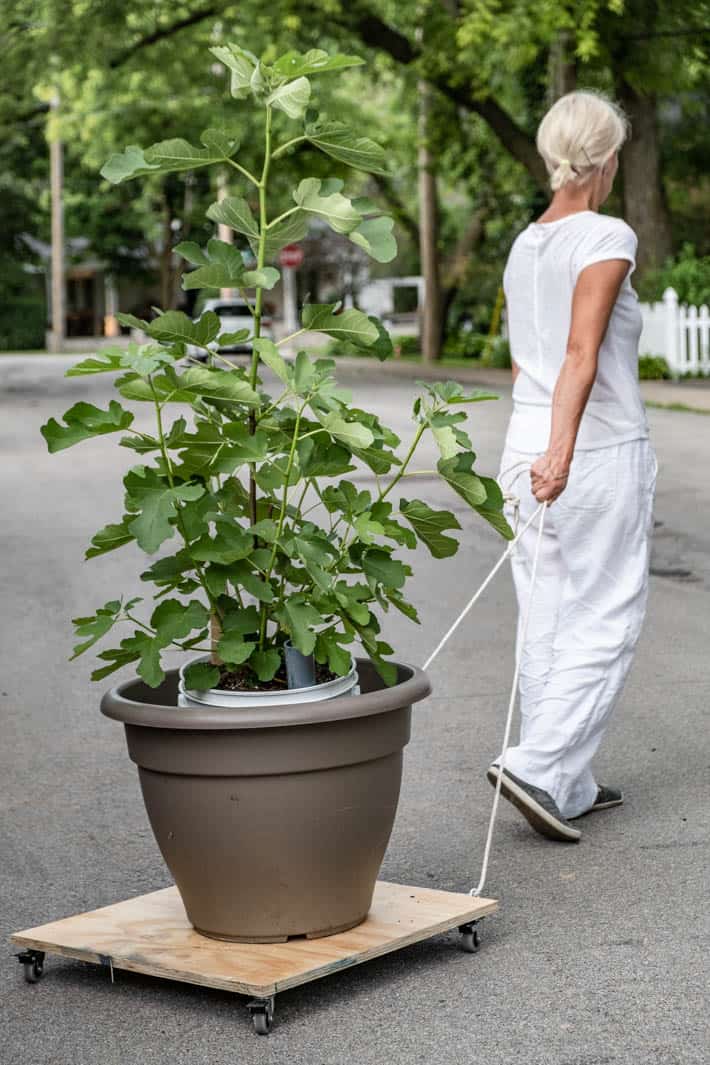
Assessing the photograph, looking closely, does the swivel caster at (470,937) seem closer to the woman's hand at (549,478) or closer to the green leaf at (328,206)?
the woman's hand at (549,478)

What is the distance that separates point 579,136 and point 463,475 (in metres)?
1.40

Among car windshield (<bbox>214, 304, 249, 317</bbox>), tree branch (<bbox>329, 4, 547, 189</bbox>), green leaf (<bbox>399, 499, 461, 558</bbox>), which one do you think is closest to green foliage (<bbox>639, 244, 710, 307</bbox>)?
tree branch (<bbox>329, 4, 547, 189</bbox>)

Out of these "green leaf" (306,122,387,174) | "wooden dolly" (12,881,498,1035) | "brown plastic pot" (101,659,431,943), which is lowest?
"wooden dolly" (12,881,498,1035)

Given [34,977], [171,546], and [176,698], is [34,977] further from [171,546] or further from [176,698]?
[171,546]

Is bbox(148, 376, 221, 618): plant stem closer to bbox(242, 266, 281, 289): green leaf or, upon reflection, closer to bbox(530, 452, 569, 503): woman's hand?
bbox(242, 266, 281, 289): green leaf

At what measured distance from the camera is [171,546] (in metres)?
11.3

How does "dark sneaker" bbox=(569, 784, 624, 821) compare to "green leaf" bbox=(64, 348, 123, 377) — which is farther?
"dark sneaker" bbox=(569, 784, 624, 821)

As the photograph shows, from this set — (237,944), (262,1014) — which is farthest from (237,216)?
(262,1014)

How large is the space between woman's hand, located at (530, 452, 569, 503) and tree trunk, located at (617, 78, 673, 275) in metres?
23.6

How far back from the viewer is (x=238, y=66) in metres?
3.88

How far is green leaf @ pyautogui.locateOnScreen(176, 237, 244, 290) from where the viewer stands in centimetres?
385

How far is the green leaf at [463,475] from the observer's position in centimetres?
393

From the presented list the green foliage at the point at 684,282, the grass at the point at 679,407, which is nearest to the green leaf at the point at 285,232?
the grass at the point at 679,407

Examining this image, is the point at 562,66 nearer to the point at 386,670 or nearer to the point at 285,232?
the point at 285,232
